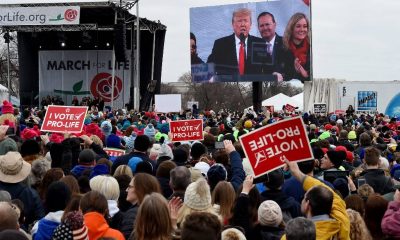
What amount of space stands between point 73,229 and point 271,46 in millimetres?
31007

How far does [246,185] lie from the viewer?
18.2 feet

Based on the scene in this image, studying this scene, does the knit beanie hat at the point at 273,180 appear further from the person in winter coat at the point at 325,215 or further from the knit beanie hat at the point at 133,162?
the knit beanie hat at the point at 133,162

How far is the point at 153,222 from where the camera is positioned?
14.7 ft

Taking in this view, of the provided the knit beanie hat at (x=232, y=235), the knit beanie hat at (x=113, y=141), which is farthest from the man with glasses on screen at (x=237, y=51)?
the knit beanie hat at (x=232, y=235)

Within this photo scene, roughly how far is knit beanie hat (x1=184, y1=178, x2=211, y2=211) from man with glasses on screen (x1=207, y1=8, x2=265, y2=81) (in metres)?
30.1

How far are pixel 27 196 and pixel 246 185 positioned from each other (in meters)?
2.12

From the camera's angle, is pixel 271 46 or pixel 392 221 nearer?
pixel 392 221

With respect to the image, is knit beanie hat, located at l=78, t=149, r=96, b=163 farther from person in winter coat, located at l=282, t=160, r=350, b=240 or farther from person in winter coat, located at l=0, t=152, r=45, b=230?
person in winter coat, located at l=282, t=160, r=350, b=240

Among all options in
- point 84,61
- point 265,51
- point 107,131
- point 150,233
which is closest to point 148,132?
point 107,131

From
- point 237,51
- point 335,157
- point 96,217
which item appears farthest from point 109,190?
point 237,51

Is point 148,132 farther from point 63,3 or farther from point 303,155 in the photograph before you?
point 63,3

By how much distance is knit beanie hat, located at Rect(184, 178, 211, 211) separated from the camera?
17.3ft

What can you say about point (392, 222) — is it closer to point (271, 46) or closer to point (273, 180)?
point (273, 180)

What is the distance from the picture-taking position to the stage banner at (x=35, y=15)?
30828mm
